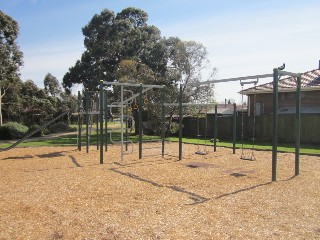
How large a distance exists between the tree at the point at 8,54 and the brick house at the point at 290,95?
59.4ft

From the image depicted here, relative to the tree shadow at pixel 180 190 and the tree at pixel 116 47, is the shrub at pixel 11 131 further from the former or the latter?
the tree shadow at pixel 180 190

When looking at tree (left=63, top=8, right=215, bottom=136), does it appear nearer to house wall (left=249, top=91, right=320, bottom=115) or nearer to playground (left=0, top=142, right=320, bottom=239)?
house wall (left=249, top=91, right=320, bottom=115)

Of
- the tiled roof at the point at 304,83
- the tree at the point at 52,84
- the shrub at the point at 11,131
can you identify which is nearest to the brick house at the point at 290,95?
the tiled roof at the point at 304,83

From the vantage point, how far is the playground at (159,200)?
14.5 ft

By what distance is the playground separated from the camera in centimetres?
443

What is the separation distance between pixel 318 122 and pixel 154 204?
1344cm

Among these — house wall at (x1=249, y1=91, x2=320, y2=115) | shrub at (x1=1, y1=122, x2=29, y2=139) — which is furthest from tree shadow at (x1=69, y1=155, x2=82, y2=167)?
house wall at (x1=249, y1=91, x2=320, y2=115)

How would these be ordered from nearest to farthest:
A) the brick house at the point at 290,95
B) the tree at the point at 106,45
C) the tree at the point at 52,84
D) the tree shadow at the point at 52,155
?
the tree shadow at the point at 52,155 → the brick house at the point at 290,95 → the tree at the point at 106,45 → the tree at the point at 52,84

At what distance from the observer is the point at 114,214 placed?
518 centimetres

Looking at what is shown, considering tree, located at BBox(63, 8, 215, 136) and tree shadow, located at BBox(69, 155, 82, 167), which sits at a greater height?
tree, located at BBox(63, 8, 215, 136)

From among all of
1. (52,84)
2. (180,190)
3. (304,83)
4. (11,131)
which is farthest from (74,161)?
(52,84)

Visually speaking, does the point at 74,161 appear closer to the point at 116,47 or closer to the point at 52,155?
the point at 52,155

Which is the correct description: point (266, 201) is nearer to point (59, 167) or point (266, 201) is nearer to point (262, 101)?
point (59, 167)

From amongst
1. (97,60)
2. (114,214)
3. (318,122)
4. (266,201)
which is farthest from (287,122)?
(97,60)
